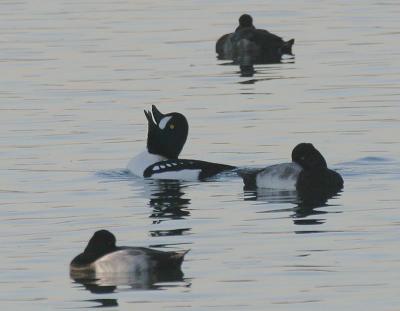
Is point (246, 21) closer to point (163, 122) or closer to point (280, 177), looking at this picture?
point (163, 122)

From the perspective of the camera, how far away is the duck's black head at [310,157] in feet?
82.1

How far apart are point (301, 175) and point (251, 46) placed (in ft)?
63.7

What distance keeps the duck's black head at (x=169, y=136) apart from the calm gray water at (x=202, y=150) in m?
0.57

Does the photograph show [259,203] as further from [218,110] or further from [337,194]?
Answer: [218,110]

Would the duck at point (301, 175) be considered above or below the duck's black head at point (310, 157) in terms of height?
below

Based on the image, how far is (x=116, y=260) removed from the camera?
18781 millimetres

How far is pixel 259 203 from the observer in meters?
23.9

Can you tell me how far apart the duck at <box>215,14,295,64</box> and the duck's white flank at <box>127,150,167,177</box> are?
50.0 ft

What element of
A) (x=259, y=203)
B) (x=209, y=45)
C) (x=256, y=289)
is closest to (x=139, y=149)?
(x=259, y=203)

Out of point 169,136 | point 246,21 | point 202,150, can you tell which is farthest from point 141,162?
point 246,21

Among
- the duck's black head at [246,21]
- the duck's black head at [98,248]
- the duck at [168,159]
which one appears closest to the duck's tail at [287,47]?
the duck's black head at [246,21]

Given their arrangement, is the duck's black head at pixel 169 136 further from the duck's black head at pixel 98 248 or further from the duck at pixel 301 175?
the duck's black head at pixel 98 248

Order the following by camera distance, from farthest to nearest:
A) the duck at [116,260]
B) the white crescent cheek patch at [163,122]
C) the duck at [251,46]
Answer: the duck at [251,46] < the white crescent cheek patch at [163,122] < the duck at [116,260]

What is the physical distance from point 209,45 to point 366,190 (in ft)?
68.5
